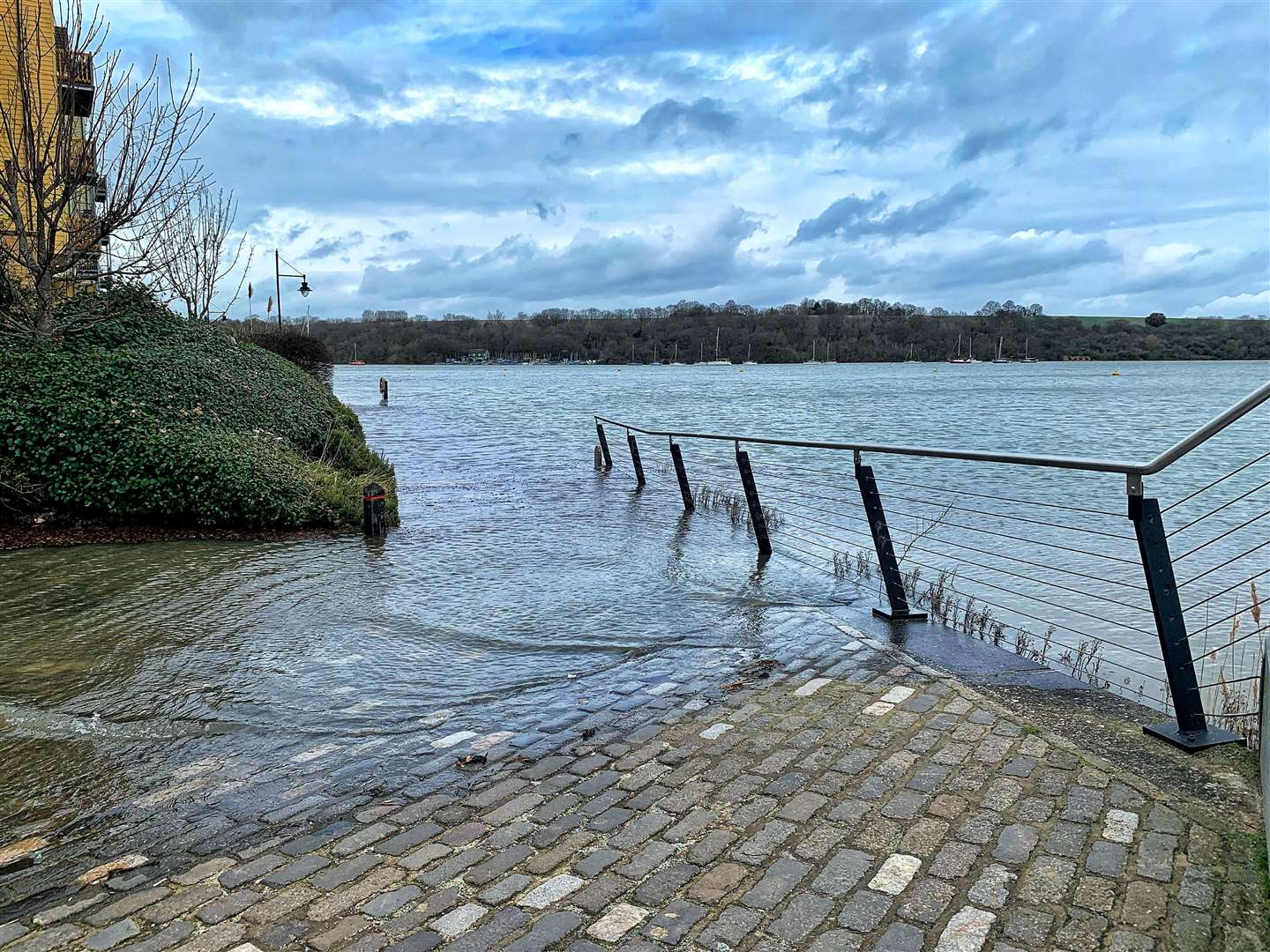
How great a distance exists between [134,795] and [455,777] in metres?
1.33

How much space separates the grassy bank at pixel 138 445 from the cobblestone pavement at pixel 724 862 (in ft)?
24.3

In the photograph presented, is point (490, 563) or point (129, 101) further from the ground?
A: point (129, 101)

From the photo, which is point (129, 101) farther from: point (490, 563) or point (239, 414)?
point (490, 563)

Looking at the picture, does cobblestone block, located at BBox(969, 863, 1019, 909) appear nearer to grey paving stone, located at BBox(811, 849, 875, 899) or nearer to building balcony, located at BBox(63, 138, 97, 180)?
grey paving stone, located at BBox(811, 849, 875, 899)

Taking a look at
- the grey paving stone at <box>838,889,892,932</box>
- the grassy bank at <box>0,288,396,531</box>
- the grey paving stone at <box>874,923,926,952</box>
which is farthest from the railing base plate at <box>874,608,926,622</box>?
the grassy bank at <box>0,288,396,531</box>

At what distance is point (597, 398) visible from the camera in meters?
59.3

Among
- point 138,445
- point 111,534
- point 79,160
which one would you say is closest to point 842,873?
point 111,534

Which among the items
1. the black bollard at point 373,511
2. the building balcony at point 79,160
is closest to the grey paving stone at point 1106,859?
the black bollard at point 373,511

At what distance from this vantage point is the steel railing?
3797mm

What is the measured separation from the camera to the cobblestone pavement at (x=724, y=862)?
2684 mm

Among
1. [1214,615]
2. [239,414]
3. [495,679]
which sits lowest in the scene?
[1214,615]

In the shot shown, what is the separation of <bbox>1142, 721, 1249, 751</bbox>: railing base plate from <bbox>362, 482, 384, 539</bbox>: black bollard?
8.32 metres

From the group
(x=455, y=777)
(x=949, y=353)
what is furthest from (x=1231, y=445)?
(x=949, y=353)

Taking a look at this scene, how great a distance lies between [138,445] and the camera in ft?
33.3
